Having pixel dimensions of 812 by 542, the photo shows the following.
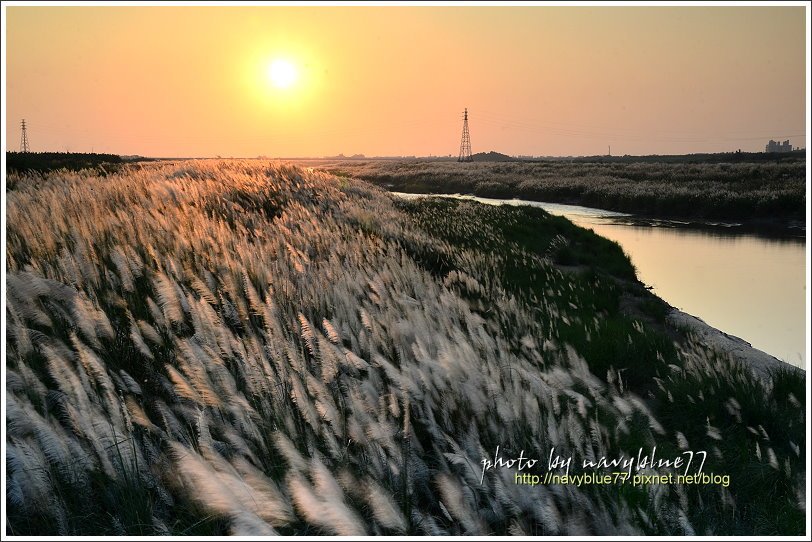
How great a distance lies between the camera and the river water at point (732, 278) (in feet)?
31.4

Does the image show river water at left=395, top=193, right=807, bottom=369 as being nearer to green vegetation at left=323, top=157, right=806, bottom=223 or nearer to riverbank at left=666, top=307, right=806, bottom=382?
riverbank at left=666, top=307, right=806, bottom=382

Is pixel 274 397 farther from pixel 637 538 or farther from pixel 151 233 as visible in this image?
pixel 151 233

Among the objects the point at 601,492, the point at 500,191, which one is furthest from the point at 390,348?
the point at 500,191

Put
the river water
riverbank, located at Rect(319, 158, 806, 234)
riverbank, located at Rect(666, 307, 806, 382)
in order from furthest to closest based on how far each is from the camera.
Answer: riverbank, located at Rect(319, 158, 806, 234), the river water, riverbank, located at Rect(666, 307, 806, 382)

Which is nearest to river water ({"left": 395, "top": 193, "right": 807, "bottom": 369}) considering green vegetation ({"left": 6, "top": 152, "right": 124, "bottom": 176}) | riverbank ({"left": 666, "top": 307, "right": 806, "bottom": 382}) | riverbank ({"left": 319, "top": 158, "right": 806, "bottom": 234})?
riverbank ({"left": 666, "top": 307, "right": 806, "bottom": 382})

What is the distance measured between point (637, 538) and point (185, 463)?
1566 millimetres

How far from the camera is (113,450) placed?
7.92 feet

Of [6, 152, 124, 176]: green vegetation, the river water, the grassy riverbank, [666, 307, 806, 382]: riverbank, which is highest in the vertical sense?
[6, 152, 124, 176]: green vegetation

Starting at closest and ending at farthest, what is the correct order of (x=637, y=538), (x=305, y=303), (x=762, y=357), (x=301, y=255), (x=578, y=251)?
(x=637, y=538) < (x=305, y=303) < (x=301, y=255) < (x=762, y=357) < (x=578, y=251)

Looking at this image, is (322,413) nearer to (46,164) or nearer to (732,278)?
(732,278)

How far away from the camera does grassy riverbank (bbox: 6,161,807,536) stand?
2.24 m

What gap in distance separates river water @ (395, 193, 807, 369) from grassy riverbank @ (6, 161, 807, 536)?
4.75 metres

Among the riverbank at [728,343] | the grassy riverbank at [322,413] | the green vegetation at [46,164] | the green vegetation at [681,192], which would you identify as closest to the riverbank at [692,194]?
the green vegetation at [681,192]

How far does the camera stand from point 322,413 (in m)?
2.78
